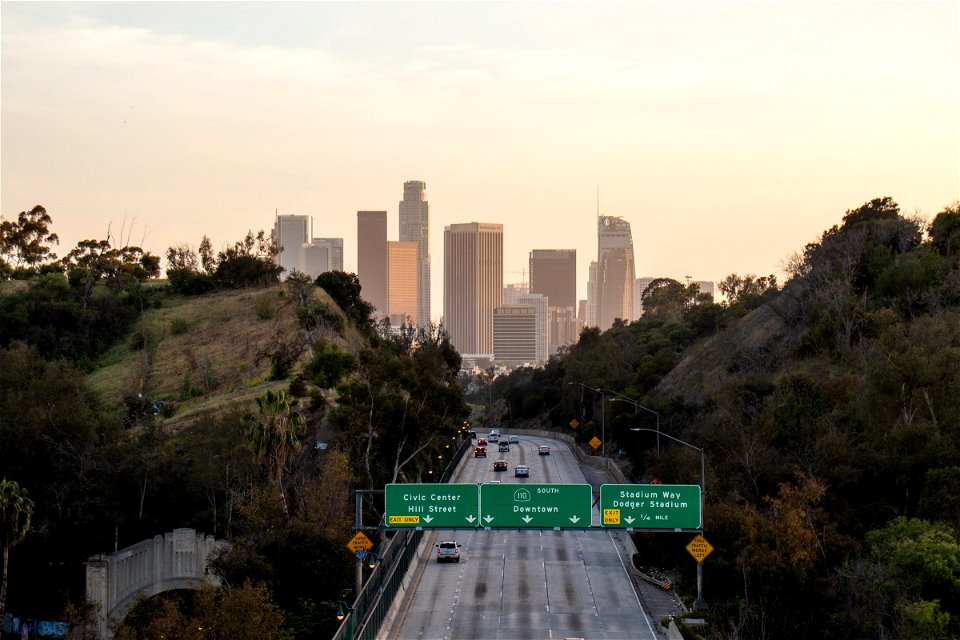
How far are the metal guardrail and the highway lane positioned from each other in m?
0.88

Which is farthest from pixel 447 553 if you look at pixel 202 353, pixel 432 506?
pixel 202 353

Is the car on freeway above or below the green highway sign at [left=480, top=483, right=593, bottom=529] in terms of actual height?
below

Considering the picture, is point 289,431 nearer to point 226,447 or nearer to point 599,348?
point 226,447

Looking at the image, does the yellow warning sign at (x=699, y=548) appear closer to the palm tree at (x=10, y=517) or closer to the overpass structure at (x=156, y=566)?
the overpass structure at (x=156, y=566)

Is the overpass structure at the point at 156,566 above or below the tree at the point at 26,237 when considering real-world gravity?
below

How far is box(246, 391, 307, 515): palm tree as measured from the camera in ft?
181

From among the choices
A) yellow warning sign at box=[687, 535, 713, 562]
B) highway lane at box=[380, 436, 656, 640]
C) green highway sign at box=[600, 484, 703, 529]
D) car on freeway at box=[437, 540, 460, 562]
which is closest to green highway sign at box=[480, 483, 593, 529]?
green highway sign at box=[600, 484, 703, 529]

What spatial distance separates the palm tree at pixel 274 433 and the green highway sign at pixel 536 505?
13.6m

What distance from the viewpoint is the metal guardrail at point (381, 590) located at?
129 ft

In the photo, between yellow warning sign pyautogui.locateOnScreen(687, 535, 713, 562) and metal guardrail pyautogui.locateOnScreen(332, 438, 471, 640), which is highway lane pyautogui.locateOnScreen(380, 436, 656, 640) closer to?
metal guardrail pyautogui.locateOnScreen(332, 438, 471, 640)

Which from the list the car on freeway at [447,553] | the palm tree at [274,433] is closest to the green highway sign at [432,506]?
the palm tree at [274,433]

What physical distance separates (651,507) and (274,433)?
19.8 m

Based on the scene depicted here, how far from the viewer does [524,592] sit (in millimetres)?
50938

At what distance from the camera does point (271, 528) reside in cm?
5197
